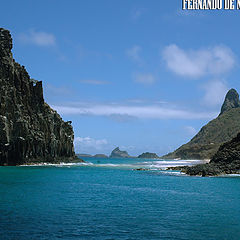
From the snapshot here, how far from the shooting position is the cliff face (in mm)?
114188

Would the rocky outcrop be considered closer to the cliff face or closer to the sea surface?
the sea surface

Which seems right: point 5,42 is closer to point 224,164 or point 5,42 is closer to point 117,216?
point 224,164

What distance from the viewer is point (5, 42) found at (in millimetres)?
123062

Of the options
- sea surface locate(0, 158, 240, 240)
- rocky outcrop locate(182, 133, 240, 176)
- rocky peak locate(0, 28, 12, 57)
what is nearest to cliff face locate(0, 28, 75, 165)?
rocky peak locate(0, 28, 12, 57)

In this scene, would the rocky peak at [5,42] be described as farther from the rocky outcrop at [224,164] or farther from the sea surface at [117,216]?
the sea surface at [117,216]

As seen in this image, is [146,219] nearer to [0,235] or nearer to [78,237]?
[78,237]

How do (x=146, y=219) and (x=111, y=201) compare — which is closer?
(x=146, y=219)

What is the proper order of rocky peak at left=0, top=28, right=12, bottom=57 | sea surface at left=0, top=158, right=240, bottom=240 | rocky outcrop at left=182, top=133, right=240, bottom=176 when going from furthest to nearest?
rocky peak at left=0, top=28, right=12, bottom=57 < rocky outcrop at left=182, top=133, right=240, bottom=176 < sea surface at left=0, top=158, right=240, bottom=240

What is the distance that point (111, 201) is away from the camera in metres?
41.9

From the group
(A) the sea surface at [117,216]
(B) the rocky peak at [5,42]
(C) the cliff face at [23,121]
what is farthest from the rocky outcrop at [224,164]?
(B) the rocky peak at [5,42]

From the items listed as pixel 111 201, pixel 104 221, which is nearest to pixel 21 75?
pixel 111 201

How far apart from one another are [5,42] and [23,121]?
3211 cm

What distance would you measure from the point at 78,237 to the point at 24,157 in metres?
101

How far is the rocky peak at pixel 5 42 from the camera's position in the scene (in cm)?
12128
